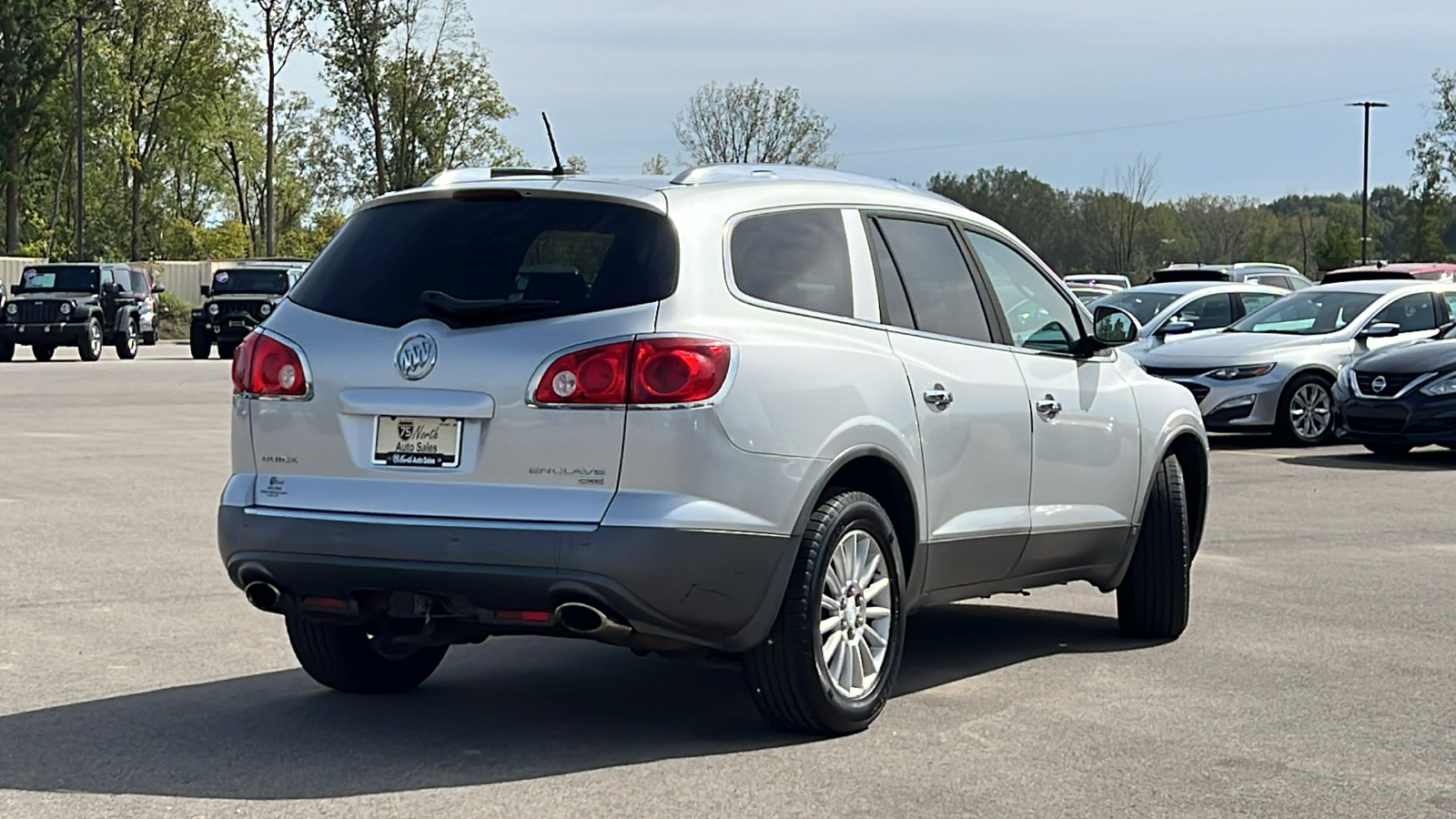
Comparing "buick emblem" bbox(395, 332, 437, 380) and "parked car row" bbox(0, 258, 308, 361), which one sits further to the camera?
"parked car row" bbox(0, 258, 308, 361)

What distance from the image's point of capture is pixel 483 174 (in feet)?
21.4

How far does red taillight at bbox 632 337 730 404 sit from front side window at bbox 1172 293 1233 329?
18.0m

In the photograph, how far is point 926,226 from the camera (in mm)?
7160

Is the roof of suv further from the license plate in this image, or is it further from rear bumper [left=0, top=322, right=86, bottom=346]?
rear bumper [left=0, top=322, right=86, bottom=346]

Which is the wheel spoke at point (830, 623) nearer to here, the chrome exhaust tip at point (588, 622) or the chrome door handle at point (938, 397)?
the chrome exhaust tip at point (588, 622)

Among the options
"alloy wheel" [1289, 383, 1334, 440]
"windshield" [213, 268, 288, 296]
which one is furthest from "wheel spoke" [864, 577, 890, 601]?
"windshield" [213, 268, 288, 296]

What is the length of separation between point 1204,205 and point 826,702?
11659 cm

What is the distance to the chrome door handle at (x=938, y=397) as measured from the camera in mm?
6670

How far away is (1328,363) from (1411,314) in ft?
5.67

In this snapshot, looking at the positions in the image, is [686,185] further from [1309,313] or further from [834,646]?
[1309,313]

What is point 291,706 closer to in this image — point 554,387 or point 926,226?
point 554,387

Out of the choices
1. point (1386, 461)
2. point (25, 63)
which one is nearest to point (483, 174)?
point (1386, 461)

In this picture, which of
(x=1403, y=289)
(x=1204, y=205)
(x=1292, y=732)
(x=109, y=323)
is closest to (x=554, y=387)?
(x=1292, y=732)

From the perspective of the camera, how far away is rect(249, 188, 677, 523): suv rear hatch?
573cm
